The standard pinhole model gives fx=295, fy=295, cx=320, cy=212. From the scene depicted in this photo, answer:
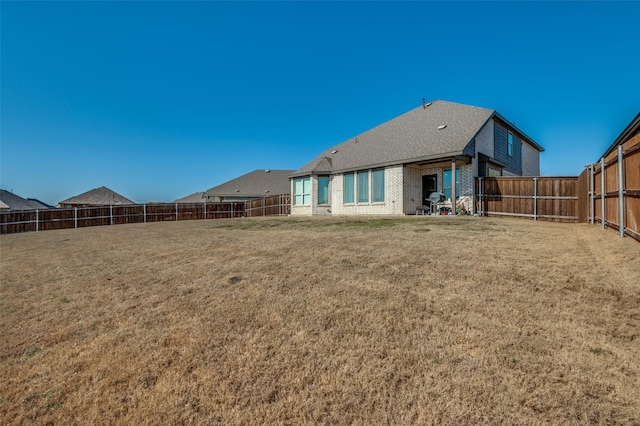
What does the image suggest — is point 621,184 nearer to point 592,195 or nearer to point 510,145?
point 592,195

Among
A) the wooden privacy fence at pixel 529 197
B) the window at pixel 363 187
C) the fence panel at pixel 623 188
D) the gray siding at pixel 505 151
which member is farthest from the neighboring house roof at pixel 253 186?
the fence panel at pixel 623 188

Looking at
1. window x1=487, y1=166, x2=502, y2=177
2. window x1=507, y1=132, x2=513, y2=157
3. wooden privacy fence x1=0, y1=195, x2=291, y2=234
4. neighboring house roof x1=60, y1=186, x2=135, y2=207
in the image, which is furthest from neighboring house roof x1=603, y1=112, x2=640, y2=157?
neighboring house roof x1=60, y1=186, x2=135, y2=207

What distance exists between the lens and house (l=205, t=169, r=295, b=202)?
3419 cm

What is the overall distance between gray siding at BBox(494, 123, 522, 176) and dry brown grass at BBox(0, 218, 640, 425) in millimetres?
12085

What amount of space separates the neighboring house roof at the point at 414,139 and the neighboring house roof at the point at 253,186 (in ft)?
47.3

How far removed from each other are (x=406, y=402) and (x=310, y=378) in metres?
0.73

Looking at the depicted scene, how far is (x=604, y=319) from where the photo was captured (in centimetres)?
295

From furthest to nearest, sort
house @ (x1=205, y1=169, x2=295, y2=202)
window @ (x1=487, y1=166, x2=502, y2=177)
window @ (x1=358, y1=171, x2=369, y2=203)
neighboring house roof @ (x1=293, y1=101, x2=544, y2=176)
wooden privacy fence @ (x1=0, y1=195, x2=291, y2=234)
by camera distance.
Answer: house @ (x1=205, y1=169, x2=295, y2=202) → wooden privacy fence @ (x1=0, y1=195, x2=291, y2=234) → window @ (x1=358, y1=171, x2=369, y2=203) → window @ (x1=487, y1=166, x2=502, y2=177) → neighboring house roof @ (x1=293, y1=101, x2=544, y2=176)

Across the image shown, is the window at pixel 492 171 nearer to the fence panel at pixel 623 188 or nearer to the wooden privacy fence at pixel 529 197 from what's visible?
the wooden privacy fence at pixel 529 197

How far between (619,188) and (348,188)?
12.8 m

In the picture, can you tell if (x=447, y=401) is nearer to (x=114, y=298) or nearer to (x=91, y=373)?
(x=91, y=373)

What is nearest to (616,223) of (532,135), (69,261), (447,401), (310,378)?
(447,401)

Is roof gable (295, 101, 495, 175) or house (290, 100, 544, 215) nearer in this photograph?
house (290, 100, 544, 215)

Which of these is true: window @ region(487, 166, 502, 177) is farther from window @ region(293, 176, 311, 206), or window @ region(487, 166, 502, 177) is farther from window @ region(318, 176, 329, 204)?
window @ region(293, 176, 311, 206)
